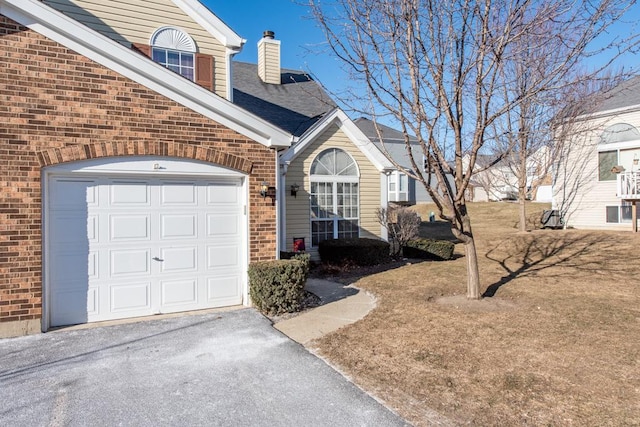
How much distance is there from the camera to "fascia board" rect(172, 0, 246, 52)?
10.6m

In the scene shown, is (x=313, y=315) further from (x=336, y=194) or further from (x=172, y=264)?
(x=336, y=194)

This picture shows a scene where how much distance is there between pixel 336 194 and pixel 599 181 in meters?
11.7

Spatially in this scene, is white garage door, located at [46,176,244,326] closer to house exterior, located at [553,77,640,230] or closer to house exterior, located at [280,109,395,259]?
house exterior, located at [280,109,395,259]

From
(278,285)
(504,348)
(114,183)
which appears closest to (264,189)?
(278,285)

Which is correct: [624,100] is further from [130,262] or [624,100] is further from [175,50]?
[130,262]

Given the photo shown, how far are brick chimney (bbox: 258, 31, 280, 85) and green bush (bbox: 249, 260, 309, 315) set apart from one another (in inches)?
424

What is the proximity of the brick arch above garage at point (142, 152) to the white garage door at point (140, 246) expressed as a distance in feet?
1.08

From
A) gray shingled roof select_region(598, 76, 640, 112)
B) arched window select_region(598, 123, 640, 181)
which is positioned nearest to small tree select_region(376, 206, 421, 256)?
arched window select_region(598, 123, 640, 181)

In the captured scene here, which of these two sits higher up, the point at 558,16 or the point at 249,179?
the point at 558,16

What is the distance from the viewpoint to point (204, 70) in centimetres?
1077

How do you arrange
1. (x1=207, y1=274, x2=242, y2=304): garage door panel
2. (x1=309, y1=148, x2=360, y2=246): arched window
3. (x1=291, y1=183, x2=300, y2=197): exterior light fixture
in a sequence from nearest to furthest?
(x1=207, y1=274, x2=242, y2=304): garage door panel, (x1=291, y1=183, x2=300, y2=197): exterior light fixture, (x1=309, y1=148, x2=360, y2=246): arched window

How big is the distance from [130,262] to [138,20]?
6495mm

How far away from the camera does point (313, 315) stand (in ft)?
23.4

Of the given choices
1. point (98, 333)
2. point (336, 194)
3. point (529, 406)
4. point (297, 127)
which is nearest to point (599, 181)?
point (336, 194)
